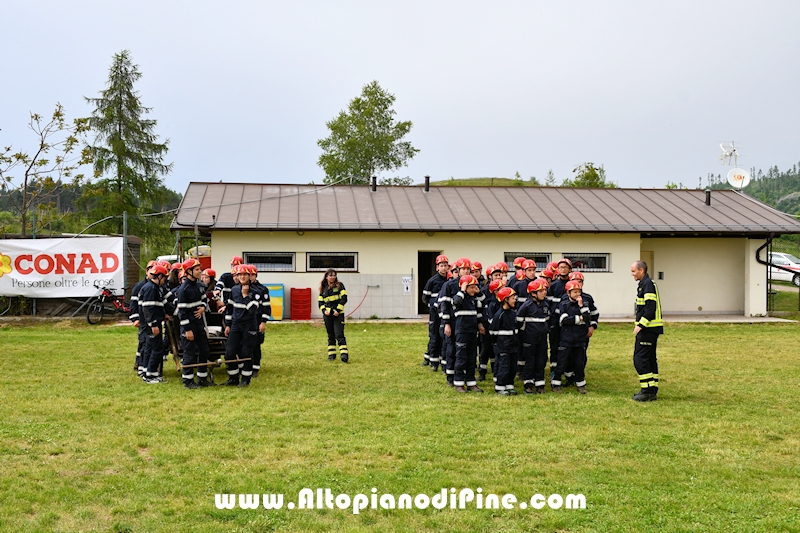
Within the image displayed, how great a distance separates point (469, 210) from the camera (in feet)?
71.3

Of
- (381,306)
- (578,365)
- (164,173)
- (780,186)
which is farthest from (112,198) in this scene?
(780,186)

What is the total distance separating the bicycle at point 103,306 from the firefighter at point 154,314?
30.8ft

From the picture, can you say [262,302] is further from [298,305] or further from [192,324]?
[298,305]

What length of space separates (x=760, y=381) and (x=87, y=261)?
1711cm

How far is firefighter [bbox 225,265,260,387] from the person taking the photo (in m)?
10.0

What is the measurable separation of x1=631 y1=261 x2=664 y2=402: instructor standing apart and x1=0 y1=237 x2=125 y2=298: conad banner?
15.0m

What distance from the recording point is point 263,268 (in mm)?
19453

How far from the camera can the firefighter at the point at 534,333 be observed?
9633 millimetres

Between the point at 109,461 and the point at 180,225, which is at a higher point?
the point at 180,225

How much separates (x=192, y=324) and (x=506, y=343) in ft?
15.3

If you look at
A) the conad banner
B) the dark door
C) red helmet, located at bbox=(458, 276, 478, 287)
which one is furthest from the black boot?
the conad banner

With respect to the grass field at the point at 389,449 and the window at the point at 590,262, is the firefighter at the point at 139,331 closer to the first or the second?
the grass field at the point at 389,449

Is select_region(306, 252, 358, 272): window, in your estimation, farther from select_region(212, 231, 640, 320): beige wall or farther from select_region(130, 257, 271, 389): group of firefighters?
select_region(130, 257, 271, 389): group of firefighters

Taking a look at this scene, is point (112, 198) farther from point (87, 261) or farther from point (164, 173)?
point (87, 261)
